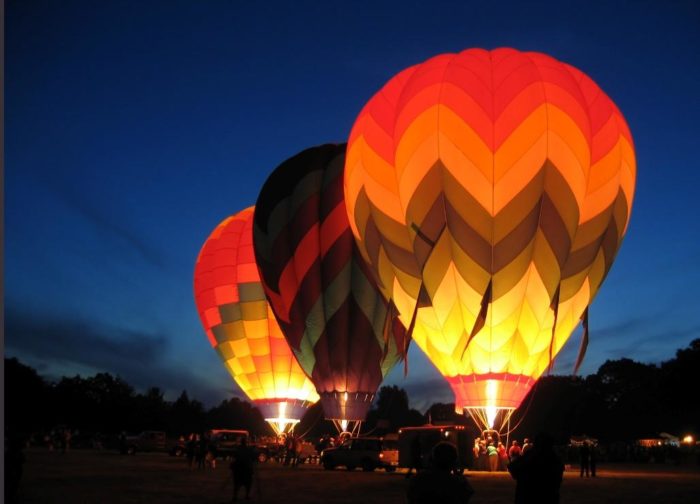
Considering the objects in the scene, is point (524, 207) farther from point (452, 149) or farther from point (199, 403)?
point (199, 403)

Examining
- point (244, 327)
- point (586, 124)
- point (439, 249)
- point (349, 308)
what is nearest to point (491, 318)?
point (439, 249)

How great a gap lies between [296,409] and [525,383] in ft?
49.2

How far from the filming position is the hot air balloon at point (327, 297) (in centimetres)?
2875

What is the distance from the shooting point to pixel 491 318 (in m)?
21.5

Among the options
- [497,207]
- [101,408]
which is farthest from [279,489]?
[101,408]

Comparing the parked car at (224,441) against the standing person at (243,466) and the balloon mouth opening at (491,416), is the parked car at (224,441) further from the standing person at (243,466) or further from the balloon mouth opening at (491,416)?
the standing person at (243,466)

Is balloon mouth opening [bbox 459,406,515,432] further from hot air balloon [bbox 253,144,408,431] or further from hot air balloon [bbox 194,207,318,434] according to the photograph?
hot air balloon [bbox 194,207,318,434]

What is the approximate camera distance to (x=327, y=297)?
28688mm

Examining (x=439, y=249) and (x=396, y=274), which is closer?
(x=439, y=249)

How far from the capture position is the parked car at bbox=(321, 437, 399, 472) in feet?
78.5

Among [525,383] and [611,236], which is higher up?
[611,236]

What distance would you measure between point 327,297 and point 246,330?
23.1 ft

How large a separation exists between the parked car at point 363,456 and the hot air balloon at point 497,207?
308 centimetres

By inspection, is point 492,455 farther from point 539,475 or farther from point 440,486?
point 440,486
